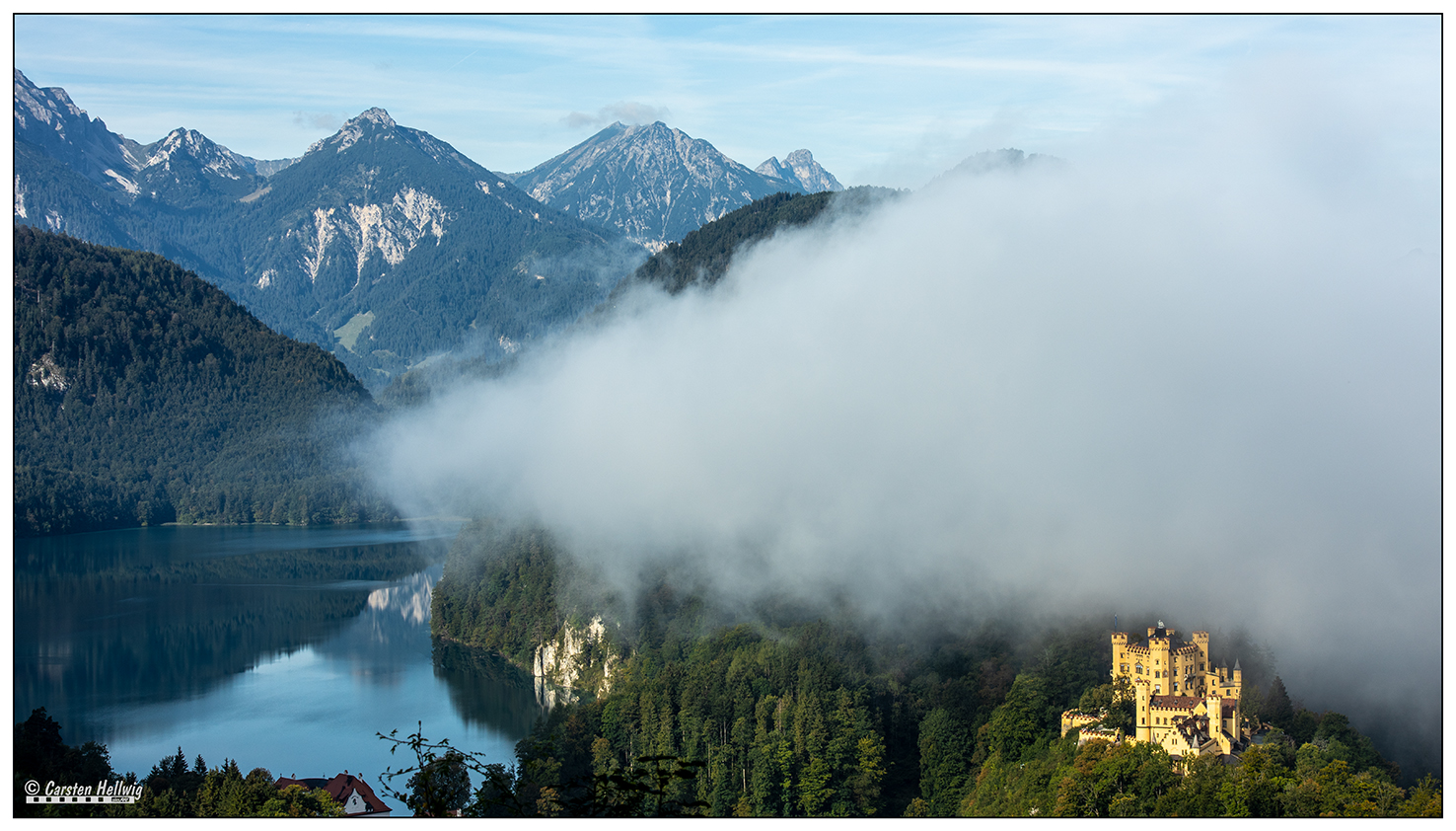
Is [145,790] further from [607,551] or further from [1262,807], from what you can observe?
[607,551]

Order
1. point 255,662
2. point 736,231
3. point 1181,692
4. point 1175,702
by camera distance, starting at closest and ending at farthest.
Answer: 1. point 1175,702
2. point 1181,692
3. point 255,662
4. point 736,231

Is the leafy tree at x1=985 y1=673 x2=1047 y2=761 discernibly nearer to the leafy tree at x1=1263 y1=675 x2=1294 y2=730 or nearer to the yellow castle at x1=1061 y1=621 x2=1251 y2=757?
the yellow castle at x1=1061 y1=621 x2=1251 y2=757

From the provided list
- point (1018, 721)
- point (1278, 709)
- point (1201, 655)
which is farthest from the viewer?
point (1018, 721)

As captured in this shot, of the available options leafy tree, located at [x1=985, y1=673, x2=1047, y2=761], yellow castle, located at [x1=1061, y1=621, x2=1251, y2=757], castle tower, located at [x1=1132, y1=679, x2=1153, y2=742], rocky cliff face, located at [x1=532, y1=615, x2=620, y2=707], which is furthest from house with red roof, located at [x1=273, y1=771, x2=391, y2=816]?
castle tower, located at [x1=1132, y1=679, x2=1153, y2=742]

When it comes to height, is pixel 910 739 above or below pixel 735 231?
below

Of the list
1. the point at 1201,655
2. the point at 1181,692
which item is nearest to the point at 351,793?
the point at 1181,692

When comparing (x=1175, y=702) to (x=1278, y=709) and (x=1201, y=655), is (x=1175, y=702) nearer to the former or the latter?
(x=1201, y=655)

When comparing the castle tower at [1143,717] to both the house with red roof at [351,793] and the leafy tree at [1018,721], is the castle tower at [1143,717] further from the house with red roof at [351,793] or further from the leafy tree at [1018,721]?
the house with red roof at [351,793]
